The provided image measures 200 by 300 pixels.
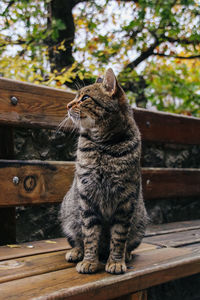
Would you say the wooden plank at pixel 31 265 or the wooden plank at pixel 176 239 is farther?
the wooden plank at pixel 176 239

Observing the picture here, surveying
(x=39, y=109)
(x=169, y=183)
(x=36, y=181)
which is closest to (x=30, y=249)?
(x=36, y=181)

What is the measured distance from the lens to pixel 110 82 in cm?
168

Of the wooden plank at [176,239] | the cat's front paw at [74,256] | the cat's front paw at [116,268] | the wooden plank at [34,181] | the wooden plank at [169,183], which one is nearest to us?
the cat's front paw at [116,268]

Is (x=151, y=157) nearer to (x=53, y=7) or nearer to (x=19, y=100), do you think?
(x=19, y=100)

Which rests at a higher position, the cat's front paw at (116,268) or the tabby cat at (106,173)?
the tabby cat at (106,173)

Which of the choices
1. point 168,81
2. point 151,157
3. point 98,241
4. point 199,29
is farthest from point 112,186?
point 168,81

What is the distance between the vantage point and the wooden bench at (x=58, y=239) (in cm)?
137

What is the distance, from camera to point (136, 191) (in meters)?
1.66

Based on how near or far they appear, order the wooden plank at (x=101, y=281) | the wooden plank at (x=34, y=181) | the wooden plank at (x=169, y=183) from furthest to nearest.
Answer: the wooden plank at (x=169, y=183) → the wooden plank at (x=34, y=181) → the wooden plank at (x=101, y=281)

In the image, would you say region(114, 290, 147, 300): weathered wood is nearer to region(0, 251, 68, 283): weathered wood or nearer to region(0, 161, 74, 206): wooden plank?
region(0, 251, 68, 283): weathered wood

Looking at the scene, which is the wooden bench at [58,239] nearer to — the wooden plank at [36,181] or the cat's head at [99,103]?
the wooden plank at [36,181]

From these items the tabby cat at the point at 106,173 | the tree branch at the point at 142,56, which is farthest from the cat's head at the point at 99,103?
the tree branch at the point at 142,56

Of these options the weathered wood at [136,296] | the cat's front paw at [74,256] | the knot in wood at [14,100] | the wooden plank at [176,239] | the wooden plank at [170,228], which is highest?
the knot in wood at [14,100]

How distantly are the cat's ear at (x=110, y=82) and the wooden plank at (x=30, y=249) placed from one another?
40.7 inches
